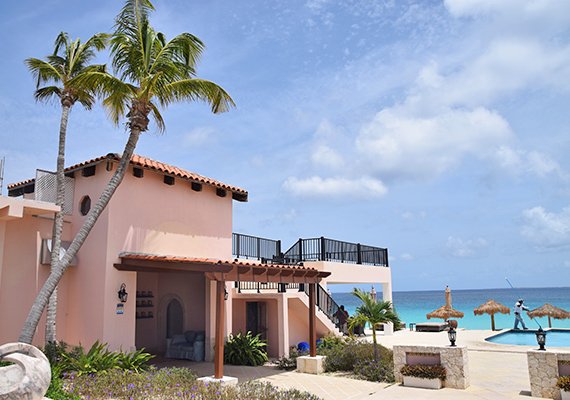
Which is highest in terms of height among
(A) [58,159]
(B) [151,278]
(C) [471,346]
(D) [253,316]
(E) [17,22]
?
(E) [17,22]

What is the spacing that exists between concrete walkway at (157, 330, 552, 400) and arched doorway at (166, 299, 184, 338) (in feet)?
5.17

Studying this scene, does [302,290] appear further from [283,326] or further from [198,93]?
[198,93]

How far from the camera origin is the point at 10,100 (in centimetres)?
1233

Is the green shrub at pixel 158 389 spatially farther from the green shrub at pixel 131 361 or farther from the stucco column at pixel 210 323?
the stucco column at pixel 210 323

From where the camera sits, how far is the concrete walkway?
33.6 ft

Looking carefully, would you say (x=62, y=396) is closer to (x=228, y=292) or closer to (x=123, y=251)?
(x=123, y=251)

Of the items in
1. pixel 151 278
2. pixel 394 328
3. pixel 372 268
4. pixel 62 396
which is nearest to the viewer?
pixel 62 396

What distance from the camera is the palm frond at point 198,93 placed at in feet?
37.3

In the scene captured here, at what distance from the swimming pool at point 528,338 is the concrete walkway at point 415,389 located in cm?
437

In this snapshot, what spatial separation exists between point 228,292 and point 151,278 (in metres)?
3.30

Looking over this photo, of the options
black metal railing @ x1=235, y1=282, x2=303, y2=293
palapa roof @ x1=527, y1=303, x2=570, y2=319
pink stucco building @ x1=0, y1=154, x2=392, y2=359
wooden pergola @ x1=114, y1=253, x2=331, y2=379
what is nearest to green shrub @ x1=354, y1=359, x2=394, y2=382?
wooden pergola @ x1=114, y1=253, x2=331, y2=379

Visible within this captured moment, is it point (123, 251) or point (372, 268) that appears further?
point (372, 268)

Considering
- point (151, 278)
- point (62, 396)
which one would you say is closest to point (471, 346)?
point (151, 278)

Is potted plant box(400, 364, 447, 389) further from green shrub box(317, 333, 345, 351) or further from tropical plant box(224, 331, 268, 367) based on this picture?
tropical plant box(224, 331, 268, 367)
